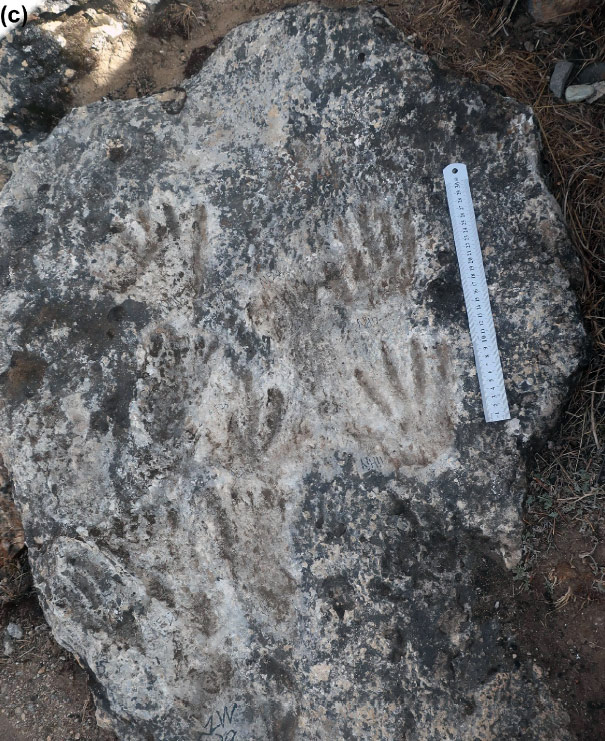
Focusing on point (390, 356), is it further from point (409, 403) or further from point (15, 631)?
A: point (15, 631)

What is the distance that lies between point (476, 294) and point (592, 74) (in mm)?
1028

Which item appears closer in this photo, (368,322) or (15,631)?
(368,322)

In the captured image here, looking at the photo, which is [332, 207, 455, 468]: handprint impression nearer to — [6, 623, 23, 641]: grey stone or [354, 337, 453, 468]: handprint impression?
[354, 337, 453, 468]: handprint impression

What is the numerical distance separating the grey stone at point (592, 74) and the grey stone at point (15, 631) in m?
3.24

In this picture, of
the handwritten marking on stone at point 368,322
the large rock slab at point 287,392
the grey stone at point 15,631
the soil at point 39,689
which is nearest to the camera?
the large rock slab at point 287,392

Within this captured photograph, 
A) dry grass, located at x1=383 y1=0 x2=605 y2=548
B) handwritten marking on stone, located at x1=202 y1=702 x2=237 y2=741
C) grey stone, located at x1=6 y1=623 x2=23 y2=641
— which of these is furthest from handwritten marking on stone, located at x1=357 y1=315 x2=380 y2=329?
grey stone, located at x1=6 y1=623 x2=23 y2=641

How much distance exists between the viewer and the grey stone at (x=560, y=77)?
2.09 metres

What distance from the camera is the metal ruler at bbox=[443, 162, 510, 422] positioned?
182 centimetres

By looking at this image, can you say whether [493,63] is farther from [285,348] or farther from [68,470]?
[68,470]

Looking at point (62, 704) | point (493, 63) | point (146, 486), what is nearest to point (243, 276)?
point (146, 486)

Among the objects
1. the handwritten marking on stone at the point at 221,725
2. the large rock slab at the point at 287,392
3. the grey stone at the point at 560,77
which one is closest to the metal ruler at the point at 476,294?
the large rock slab at the point at 287,392

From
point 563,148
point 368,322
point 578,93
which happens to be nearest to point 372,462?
point 368,322

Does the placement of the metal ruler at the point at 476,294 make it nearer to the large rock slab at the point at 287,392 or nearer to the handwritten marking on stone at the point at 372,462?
the large rock slab at the point at 287,392

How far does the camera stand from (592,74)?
2094 mm
